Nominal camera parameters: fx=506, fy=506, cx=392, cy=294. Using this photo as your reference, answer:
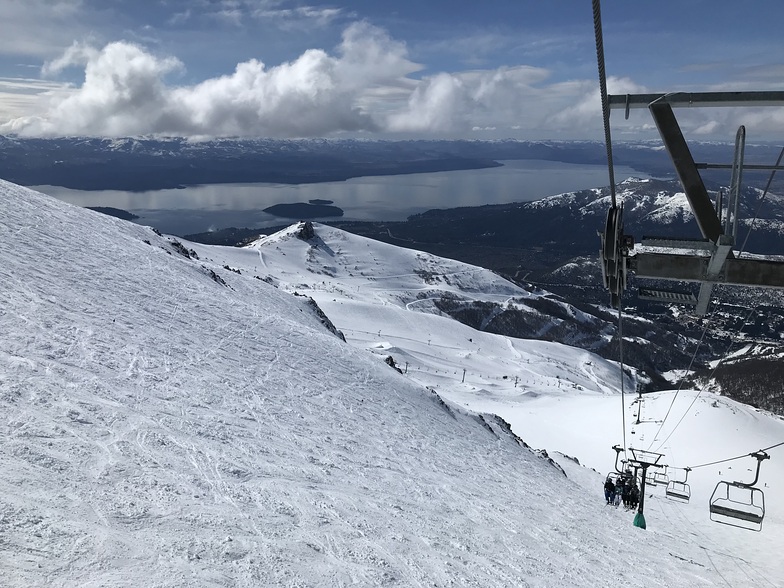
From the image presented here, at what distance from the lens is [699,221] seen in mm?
5391

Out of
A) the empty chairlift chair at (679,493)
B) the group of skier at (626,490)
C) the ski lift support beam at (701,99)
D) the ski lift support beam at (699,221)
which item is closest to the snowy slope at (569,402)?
the empty chairlift chair at (679,493)

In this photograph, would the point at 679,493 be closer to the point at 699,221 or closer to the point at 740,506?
the point at 740,506

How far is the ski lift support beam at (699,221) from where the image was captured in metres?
5.22

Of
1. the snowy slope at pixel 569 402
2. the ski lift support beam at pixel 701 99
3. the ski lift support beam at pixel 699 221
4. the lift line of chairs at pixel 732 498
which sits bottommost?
the snowy slope at pixel 569 402

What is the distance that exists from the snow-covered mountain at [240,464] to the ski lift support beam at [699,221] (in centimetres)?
713

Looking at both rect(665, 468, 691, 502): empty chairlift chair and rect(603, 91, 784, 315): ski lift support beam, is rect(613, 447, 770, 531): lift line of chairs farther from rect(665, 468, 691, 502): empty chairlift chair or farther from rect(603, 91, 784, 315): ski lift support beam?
rect(603, 91, 784, 315): ski lift support beam

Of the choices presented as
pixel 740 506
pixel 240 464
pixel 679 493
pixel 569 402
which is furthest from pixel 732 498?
pixel 240 464

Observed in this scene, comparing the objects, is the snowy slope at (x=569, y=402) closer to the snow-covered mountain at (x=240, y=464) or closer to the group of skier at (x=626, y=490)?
the snow-covered mountain at (x=240, y=464)

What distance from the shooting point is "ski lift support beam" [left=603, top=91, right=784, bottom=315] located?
17.1 ft

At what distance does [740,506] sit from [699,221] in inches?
1450

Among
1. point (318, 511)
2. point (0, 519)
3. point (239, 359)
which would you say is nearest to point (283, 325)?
point (239, 359)

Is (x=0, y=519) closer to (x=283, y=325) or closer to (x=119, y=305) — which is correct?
(x=119, y=305)

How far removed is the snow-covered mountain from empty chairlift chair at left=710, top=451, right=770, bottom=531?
1257 millimetres

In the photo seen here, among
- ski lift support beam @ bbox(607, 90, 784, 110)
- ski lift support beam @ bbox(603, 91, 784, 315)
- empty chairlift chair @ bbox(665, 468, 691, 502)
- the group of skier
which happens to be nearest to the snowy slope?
empty chairlift chair @ bbox(665, 468, 691, 502)
